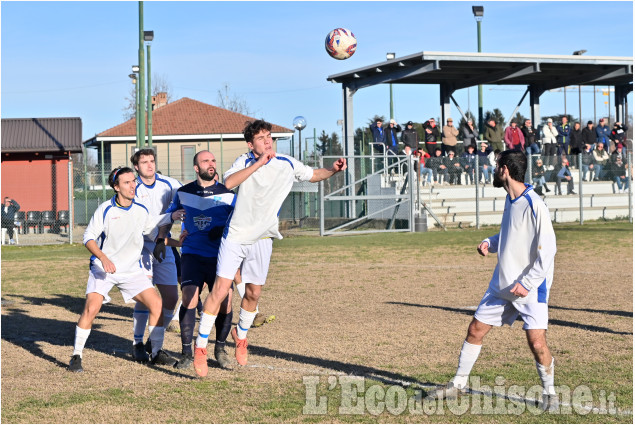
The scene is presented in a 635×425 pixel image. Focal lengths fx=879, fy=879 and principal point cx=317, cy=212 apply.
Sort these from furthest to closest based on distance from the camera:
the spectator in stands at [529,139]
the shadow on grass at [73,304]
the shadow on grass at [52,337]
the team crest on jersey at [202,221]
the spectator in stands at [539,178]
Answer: the spectator in stands at [529,139] → the spectator in stands at [539,178] → the shadow on grass at [73,304] → the shadow on grass at [52,337] → the team crest on jersey at [202,221]

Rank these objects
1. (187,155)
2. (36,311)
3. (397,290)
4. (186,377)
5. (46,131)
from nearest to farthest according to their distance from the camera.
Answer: (186,377) < (36,311) < (397,290) < (46,131) < (187,155)

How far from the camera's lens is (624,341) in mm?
8117

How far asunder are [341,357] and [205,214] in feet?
5.64

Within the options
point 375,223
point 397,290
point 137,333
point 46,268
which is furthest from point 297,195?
point 137,333

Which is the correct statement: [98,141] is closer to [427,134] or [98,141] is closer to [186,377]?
[427,134]

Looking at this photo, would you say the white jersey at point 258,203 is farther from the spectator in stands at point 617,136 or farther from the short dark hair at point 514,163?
the spectator in stands at point 617,136

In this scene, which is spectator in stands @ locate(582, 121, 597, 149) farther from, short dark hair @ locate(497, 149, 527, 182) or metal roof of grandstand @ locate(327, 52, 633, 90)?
short dark hair @ locate(497, 149, 527, 182)

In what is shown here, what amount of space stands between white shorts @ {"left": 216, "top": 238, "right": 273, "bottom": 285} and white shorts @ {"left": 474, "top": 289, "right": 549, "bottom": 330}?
2.02m

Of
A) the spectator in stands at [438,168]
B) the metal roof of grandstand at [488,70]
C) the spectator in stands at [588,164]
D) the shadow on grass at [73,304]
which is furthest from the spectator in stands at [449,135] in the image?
the shadow on grass at [73,304]

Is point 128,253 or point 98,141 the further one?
point 98,141

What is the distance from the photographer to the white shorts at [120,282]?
24.7ft

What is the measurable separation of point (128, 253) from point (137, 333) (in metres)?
0.85

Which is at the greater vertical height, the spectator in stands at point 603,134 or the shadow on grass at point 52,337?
the spectator in stands at point 603,134

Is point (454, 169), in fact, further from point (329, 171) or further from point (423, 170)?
point (329, 171)
